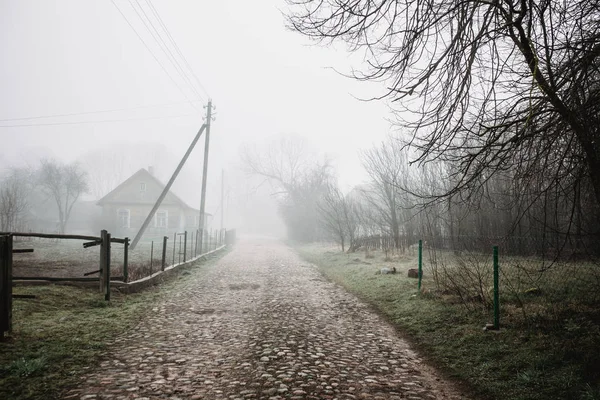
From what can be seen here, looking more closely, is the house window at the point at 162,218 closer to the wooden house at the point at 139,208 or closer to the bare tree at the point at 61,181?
the wooden house at the point at 139,208

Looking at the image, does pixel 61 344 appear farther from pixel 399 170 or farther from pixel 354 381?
pixel 399 170

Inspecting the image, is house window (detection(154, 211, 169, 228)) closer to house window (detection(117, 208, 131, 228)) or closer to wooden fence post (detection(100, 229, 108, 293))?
house window (detection(117, 208, 131, 228))

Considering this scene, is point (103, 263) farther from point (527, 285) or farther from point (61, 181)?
point (61, 181)

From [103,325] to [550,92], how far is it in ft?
23.7

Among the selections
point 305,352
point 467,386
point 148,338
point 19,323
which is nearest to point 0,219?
point 19,323

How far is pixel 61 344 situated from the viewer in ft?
16.1

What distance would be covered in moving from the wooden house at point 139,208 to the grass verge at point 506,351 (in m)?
40.8

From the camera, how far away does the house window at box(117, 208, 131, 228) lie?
43013 millimetres

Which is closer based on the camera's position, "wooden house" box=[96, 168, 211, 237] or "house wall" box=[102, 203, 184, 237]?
"house wall" box=[102, 203, 184, 237]

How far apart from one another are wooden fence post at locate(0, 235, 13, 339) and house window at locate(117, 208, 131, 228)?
4107cm

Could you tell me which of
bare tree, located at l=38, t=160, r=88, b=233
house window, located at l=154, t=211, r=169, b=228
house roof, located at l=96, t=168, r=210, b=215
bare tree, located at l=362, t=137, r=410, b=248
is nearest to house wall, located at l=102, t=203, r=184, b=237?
house window, located at l=154, t=211, r=169, b=228

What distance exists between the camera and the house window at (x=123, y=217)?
43013mm

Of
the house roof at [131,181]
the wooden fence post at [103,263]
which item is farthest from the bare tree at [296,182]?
the wooden fence post at [103,263]

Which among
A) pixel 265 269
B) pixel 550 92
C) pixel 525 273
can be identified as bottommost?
pixel 265 269
